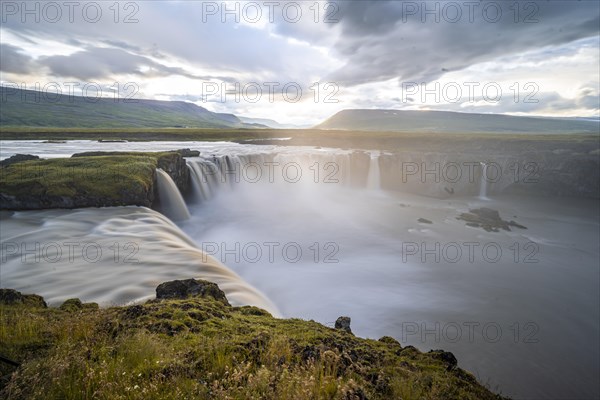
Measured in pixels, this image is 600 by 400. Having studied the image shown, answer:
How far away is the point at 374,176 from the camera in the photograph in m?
53.2

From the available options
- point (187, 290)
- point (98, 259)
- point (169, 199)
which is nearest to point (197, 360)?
point (187, 290)

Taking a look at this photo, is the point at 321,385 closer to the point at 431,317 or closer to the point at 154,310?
the point at 154,310

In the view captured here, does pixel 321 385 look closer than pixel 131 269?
Yes

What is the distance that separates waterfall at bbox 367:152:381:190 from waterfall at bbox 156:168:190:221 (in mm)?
33867

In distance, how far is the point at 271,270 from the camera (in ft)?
70.4

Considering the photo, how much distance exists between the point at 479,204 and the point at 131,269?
4682 centimetres

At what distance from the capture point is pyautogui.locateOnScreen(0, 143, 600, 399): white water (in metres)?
12.8

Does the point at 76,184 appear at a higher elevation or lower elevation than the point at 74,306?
higher

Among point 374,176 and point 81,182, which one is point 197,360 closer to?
point 81,182

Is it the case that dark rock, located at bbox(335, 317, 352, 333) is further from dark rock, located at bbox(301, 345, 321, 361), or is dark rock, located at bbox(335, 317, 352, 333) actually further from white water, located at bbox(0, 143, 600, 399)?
white water, located at bbox(0, 143, 600, 399)

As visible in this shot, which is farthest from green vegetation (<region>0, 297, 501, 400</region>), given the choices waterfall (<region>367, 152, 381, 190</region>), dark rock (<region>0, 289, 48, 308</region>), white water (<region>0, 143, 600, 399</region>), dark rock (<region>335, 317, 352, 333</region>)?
waterfall (<region>367, 152, 381, 190</region>)

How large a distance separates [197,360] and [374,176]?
168ft

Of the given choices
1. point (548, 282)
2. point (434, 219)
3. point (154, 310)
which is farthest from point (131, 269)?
point (434, 219)

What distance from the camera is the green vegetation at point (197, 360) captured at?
3865 millimetres
